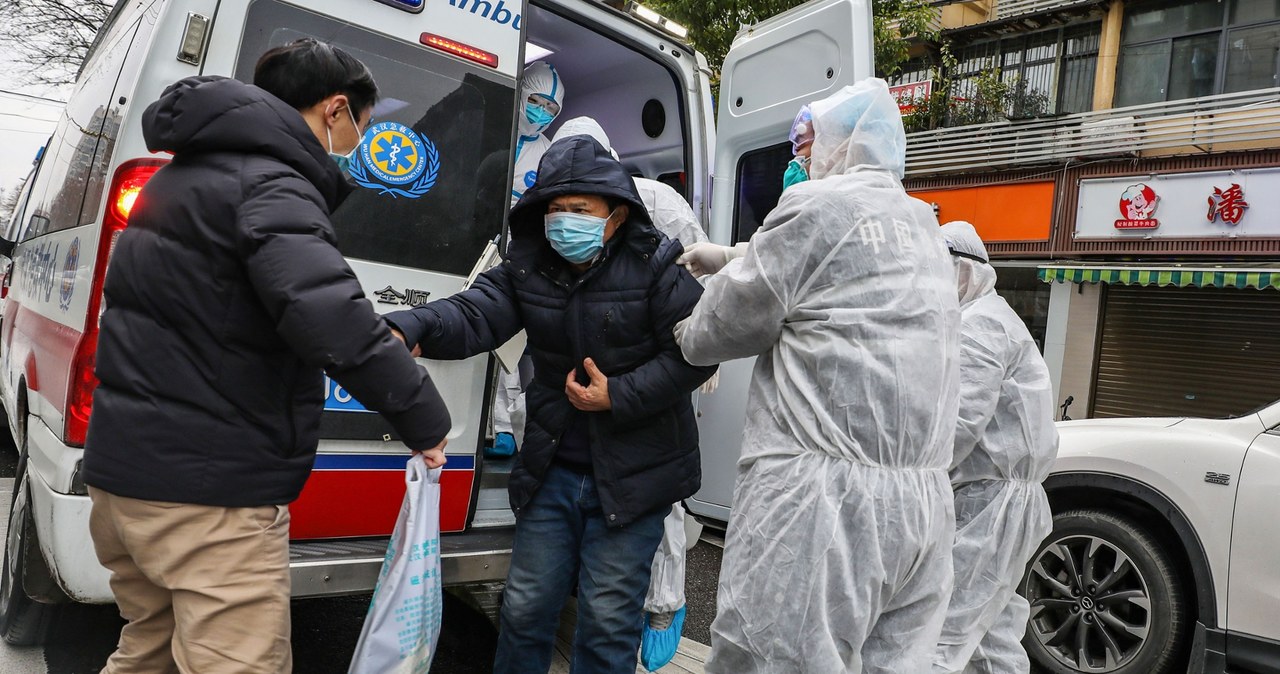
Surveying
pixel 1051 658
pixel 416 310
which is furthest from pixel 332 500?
pixel 1051 658

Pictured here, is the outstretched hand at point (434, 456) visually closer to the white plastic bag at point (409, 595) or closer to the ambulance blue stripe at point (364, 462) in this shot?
the white plastic bag at point (409, 595)

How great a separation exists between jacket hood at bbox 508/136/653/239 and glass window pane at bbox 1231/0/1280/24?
1430 cm

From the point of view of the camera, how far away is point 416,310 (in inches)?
93.3

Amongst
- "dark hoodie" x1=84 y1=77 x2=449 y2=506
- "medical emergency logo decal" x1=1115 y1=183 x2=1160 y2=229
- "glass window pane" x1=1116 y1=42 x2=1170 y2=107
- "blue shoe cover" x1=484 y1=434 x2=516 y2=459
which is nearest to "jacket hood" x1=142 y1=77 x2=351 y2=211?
"dark hoodie" x1=84 y1=77 x2=449 y2=506

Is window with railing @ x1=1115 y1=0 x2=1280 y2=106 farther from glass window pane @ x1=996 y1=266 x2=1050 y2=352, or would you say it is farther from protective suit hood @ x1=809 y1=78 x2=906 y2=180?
protective suit hood @ x1=809 y1=78 x2=906 y2=180

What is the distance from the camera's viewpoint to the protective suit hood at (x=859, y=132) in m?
2.12

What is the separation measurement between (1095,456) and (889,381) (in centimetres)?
248

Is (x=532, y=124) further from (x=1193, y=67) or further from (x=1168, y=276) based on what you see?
(x=1193, y=67)

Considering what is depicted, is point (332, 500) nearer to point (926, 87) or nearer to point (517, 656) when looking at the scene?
point (517, 656)

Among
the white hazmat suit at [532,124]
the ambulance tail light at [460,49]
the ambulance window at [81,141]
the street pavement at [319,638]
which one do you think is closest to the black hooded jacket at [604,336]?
the ambulance tail light at [460,49]

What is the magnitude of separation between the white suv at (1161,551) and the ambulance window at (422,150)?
2933 mm

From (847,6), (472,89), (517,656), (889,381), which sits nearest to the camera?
(889,381)

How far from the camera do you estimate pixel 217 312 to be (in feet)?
5.34

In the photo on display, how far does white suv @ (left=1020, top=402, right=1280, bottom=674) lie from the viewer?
331cm
